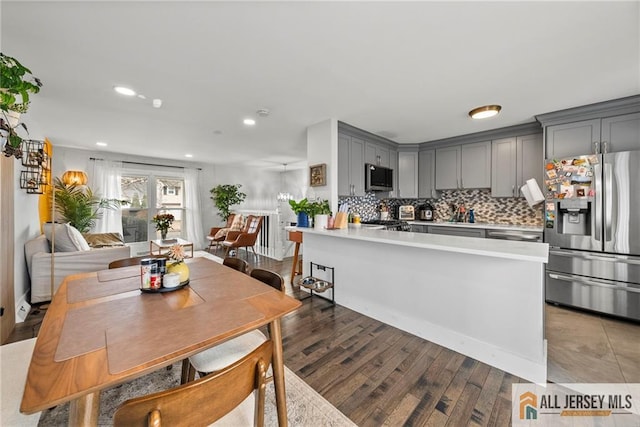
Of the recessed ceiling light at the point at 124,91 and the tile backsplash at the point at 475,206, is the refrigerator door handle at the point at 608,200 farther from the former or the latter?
the recessed ceiling light at the point at 124,91

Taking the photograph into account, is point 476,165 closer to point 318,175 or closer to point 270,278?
point 318,175

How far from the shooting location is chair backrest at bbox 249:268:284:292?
1.64 metres

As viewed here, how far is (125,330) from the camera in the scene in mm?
1020

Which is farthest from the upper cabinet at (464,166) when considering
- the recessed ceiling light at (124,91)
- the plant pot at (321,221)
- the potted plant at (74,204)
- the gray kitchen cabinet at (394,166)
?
the potted plant at (74,204)

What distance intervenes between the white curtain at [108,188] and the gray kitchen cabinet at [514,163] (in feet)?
24.5

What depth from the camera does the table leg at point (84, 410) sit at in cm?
79

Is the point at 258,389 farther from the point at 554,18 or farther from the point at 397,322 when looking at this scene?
the point at 554,18

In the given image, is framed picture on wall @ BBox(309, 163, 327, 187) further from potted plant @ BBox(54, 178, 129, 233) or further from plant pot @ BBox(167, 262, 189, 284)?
potted plant @ BBox(54, 178, 129, 233)

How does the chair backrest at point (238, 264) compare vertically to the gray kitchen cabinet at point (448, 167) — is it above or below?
below

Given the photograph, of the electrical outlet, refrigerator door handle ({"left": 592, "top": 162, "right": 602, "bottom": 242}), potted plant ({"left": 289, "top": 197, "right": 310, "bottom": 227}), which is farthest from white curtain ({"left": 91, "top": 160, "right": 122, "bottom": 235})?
refrigerator door handle ({"left": 592, "top": 162, "right": 602, "bottom": 242})

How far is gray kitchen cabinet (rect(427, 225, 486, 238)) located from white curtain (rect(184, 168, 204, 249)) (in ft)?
18.7

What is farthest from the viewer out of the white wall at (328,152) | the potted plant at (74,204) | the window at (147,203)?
the window at (147,203)

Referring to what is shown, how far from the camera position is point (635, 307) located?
99.8 inches

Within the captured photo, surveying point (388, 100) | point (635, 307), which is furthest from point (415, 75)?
point (635, 307)
